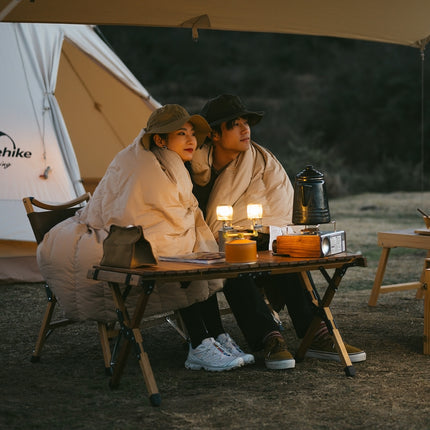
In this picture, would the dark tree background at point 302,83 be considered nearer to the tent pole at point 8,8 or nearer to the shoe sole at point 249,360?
the tent pole at point 8,8

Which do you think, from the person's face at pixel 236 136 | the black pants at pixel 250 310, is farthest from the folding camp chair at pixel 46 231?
the person's face at pixel 236 136

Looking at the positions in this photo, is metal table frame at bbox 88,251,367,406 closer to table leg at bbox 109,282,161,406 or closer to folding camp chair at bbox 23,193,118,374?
table leg at bbox 109,282,161,406

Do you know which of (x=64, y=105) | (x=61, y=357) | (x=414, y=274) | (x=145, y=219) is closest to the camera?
(x=145, y=219)

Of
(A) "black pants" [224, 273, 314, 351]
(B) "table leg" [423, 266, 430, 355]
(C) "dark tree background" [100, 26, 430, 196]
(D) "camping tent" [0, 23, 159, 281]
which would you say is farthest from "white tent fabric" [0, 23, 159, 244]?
(C) "dark tree background" [100, 26, 430, 196]

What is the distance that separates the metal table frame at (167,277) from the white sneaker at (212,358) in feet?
1.03

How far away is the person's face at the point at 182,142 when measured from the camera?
294 cm

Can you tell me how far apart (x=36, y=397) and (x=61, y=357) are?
0.56 m

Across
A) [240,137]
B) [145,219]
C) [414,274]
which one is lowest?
[414,274]

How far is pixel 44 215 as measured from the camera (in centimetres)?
307

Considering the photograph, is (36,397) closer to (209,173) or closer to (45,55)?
(209,173)

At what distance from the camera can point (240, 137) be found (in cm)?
321

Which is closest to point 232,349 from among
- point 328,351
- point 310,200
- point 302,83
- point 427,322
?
point 328,351

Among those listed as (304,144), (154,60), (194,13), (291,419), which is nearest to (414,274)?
(194,13)

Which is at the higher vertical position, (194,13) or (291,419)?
(194,13)
